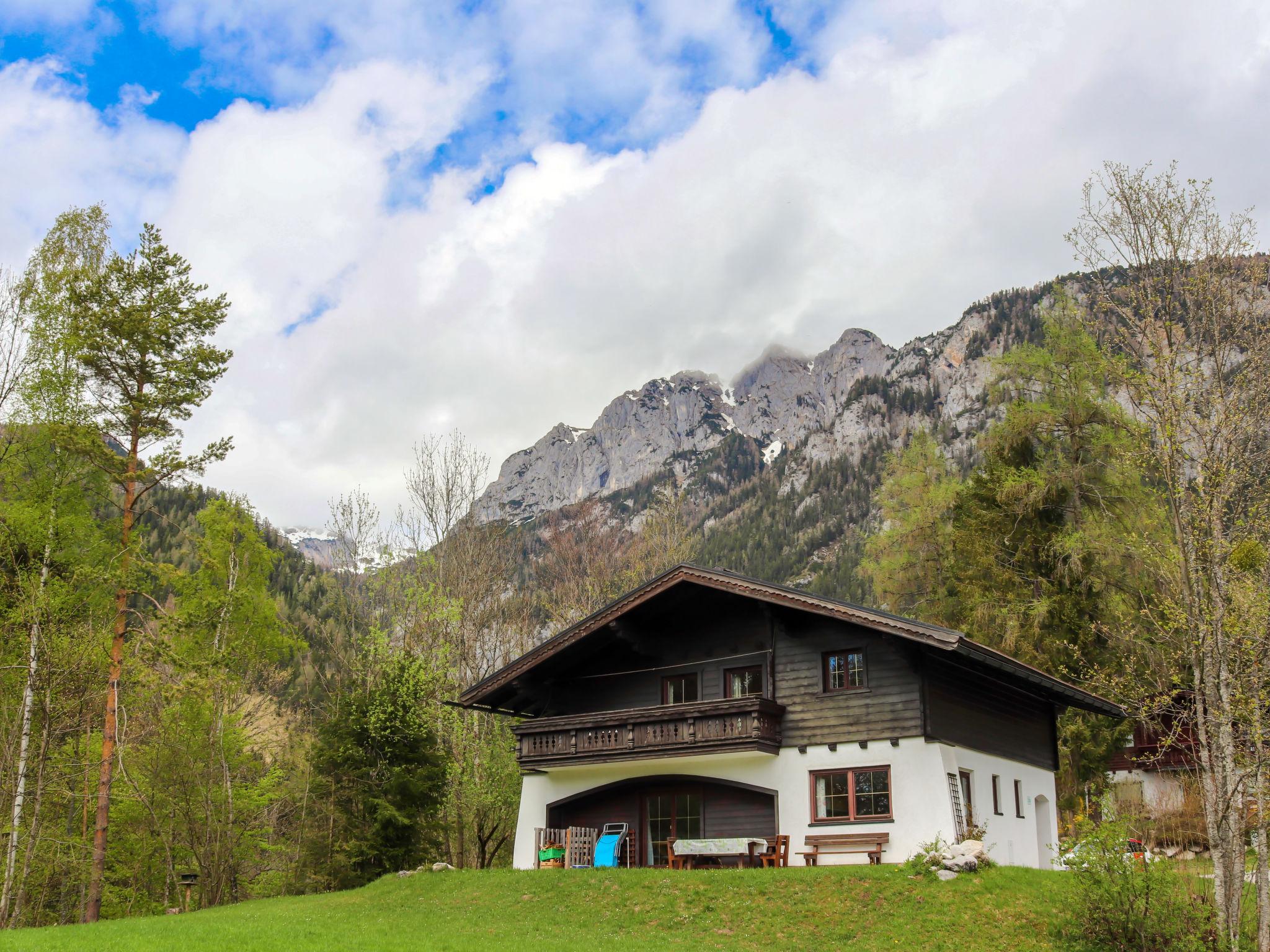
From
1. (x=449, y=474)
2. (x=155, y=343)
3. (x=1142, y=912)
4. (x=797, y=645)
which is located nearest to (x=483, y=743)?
(x=449, y=474)

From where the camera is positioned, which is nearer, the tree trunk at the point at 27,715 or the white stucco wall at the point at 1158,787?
the tree trunk at the point at 27,715

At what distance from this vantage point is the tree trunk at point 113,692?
68.0 ft

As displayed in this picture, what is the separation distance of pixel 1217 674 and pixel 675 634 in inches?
527

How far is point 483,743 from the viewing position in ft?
104

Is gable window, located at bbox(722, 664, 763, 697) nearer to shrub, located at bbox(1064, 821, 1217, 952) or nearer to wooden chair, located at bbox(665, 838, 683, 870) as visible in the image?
wooden chair, located at bbox(665, 838, 683, 870)

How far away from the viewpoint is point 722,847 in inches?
846

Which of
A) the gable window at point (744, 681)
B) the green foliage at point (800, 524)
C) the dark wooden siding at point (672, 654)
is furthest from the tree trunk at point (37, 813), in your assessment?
the green foliage at point (800, 524)

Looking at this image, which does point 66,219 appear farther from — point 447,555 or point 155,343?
point 447,555

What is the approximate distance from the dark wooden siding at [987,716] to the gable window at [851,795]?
62.3 inches

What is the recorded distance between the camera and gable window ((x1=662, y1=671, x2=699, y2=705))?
83.9ft

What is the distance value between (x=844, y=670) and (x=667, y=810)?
5.77 metres

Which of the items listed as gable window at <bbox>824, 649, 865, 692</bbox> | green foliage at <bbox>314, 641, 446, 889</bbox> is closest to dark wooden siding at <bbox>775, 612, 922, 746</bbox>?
gable window at <bbox>824, 649, 865, 692</bbox>

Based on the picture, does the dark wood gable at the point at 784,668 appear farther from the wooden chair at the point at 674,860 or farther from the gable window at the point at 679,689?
the wooden chair at the point at 674,860

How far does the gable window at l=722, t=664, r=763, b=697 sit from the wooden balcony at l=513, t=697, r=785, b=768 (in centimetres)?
95
